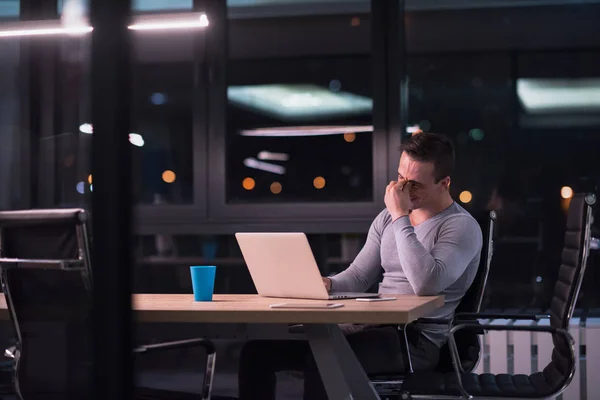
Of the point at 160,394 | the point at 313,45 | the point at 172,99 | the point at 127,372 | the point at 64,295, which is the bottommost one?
the point at 160,394

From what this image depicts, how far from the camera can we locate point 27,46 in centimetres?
467

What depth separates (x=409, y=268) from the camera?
2.68 metres

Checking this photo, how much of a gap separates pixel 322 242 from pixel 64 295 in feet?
7.18

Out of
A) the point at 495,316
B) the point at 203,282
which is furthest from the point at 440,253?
the point at 203,282

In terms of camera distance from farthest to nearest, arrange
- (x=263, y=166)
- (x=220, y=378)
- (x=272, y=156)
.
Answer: (x=272, y=156), (x=263, y=166), (x=220, y=378)

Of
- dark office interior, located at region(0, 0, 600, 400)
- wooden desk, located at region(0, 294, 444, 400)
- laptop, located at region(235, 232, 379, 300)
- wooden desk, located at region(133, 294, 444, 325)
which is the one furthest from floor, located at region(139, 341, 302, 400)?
wooden desk, located at region(133, 294, 444, 325)

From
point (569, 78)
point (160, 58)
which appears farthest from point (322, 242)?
point (569, 78)

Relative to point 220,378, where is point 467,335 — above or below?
above

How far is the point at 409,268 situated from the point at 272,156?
121 inches

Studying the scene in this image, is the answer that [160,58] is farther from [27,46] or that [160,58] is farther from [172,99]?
[27,46]

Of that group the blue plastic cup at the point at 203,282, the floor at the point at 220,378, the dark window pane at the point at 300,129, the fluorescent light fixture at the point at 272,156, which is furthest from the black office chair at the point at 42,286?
the fluorescent light fixture at the point at 272,156

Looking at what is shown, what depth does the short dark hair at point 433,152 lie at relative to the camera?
299 cm

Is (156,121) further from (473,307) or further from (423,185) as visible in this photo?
(473,307)

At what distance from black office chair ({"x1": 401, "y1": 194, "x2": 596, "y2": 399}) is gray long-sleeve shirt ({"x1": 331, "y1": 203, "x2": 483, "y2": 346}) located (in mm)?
215
